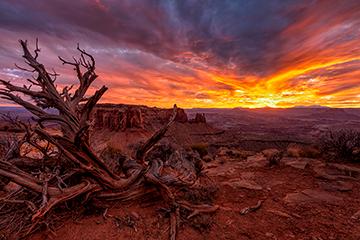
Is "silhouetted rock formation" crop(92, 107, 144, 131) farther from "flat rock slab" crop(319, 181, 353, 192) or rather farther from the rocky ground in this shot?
"flat rock slab" crop(319, 181, 353, 192)

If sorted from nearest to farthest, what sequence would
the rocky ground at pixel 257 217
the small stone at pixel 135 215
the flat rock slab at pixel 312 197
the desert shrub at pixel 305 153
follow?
the rocky ground at pixel 257 217
the small stone at pixel 135 215
the flat rock slab at pixel 312 197
the desert shrub at pixel 305 153

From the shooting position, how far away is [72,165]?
181 inches

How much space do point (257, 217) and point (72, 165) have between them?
4103 millimetres

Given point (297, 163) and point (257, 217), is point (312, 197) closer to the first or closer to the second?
point (257, 217)

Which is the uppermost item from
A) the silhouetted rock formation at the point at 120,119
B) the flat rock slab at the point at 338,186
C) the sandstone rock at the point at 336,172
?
the sandstone rock at the point at 336,172

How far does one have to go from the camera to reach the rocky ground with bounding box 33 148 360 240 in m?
3.67

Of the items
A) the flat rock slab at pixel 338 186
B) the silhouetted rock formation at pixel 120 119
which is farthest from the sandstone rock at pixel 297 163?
the silhouetted rock formation at pixel 120 119

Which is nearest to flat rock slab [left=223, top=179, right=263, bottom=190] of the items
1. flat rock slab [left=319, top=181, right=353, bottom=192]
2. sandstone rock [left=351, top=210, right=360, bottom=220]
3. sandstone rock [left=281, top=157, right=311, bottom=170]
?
flat rock slab [left=319, top=181, right=353, bottom=192]

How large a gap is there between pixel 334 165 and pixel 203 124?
84788 millimetres

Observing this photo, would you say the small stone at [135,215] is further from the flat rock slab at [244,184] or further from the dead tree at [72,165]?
the flat rock slab at [244,184]

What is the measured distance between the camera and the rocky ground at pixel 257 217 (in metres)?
3.67

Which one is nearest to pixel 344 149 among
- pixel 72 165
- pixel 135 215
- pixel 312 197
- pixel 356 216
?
pixel 312 197

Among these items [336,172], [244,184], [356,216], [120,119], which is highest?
[336,172]

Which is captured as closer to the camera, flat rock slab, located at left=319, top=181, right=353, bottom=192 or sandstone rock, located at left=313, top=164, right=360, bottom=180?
flat rock slab, located at left=319, top=181, right=353, bottom=192
